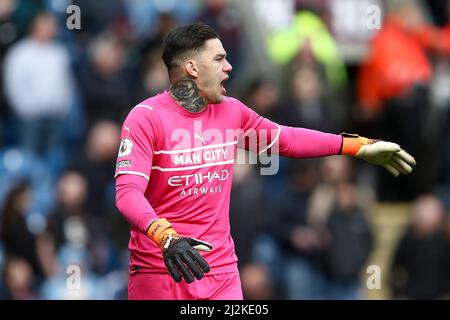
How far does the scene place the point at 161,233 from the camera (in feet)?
23.6

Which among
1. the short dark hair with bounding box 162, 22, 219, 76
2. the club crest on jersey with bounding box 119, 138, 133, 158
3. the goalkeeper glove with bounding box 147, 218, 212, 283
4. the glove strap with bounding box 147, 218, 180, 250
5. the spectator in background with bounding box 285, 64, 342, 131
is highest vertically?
the spectator in background with bounding box 285, 64, 342, 131

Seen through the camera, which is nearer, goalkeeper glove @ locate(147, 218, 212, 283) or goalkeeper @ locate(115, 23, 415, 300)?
goalkeeper glove @ locate(147, 218, 212, 283)

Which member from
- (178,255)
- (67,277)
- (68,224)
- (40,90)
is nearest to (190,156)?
(178,255)

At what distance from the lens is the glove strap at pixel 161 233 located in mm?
7184

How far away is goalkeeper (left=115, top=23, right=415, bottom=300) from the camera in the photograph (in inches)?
299

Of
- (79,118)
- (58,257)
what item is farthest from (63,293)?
(79,118)

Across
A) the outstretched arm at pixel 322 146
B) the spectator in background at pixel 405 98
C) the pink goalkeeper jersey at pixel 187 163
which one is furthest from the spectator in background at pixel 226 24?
the pink goalkeeper jersey at pixel 187 163

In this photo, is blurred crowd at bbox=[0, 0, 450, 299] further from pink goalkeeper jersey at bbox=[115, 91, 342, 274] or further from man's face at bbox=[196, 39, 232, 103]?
man's face at bbox=[196, 39, 232, 103]

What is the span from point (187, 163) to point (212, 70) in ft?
1.86

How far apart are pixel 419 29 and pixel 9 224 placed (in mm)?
5316

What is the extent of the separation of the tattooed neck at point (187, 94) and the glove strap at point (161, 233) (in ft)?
2.80

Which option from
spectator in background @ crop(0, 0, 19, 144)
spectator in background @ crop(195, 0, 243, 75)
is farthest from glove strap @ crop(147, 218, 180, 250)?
spectator in background @ crop(0, 0, 19, 144)

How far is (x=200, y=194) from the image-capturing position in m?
7.79

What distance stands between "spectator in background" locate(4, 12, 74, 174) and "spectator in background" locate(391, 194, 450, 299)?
149 inches
